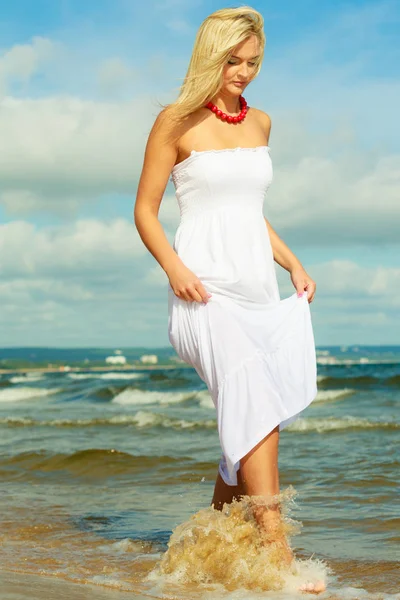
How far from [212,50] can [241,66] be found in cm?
17

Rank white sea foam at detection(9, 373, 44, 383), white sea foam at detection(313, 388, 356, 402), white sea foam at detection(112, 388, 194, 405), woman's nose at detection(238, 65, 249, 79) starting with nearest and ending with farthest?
1. woman's nose at detection(238, 65, 249, 79)
2. white sea foam at detection(313, 388, 356, 402)
3. white sea foam at detection(112, 388, 194, 405)
4. white sea foam at detection(9, 373, 44, 383)

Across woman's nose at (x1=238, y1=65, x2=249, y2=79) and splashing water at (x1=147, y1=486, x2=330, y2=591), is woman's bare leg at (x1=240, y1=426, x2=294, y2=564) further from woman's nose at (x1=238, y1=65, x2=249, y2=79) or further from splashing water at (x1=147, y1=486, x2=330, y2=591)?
woman's nose at (x1=238, y1=65, x2=249, y2=79)

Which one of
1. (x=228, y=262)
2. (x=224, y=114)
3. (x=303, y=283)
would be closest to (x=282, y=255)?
(x=303, y=283)

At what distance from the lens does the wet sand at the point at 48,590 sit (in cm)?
356

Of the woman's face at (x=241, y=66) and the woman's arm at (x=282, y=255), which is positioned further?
the woman's arm at (x=282, y=255)

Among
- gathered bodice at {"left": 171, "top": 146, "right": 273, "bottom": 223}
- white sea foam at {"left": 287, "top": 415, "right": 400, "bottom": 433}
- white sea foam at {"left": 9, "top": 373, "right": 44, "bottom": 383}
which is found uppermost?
gathered bodice at {"left": 171, "top": 146, "right": 273, "bottom": 223}

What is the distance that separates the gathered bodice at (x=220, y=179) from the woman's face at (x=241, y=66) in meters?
0.29

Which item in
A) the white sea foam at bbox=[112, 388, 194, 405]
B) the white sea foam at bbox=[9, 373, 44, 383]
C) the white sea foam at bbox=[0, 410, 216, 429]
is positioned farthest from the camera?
the white sea foam at bbox=[9, 373, 44, 383]

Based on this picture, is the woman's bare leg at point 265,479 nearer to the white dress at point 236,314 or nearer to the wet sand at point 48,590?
the white dress at point 236,314

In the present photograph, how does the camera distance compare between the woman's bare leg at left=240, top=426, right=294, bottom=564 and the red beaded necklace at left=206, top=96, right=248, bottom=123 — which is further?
the red beaded necklace at left=206, top=96, right=248, bottom=123

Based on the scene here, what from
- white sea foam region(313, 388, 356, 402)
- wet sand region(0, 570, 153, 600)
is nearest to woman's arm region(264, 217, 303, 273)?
wet sand region(0, 570, 153, 600)

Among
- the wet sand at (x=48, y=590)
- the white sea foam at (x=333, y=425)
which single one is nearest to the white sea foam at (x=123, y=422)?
the white sea foam at (x=333, y=425)

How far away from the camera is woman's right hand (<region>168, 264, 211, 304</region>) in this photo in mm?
3527

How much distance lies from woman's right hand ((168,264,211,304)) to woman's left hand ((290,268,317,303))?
0.57 meters
